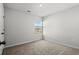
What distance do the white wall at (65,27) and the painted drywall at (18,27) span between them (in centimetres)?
156

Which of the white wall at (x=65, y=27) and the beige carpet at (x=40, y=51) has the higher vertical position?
the white wall at (x=65, y=27)

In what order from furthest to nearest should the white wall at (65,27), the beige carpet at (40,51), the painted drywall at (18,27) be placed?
1. the painted drywall at (18,27)
2. the white wall at (65,27)
3. the beige carpet at (40,51)

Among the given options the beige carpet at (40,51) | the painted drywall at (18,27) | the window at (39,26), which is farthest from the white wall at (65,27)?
the painted drywall at (18,27)

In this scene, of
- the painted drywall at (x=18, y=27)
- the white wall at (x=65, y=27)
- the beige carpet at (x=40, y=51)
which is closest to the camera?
the beige carpet at (x=40, y=51)

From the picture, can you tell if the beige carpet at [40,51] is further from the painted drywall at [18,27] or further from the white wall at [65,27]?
the painted drywall at [18,27]

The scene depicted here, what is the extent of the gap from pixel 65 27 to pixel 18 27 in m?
3.12

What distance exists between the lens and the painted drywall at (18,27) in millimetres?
3715

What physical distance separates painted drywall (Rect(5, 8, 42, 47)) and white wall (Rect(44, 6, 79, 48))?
5.12ft

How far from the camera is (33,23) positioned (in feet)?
17.2

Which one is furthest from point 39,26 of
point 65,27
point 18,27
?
point 65,27

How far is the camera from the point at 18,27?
165 inches

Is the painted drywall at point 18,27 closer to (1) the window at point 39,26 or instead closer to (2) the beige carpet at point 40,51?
(1) the window at point 39,26

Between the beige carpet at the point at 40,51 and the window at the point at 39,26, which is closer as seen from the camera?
the beige carpet at the point at 40,51

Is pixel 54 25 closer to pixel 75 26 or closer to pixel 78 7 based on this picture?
pixel 75 26
